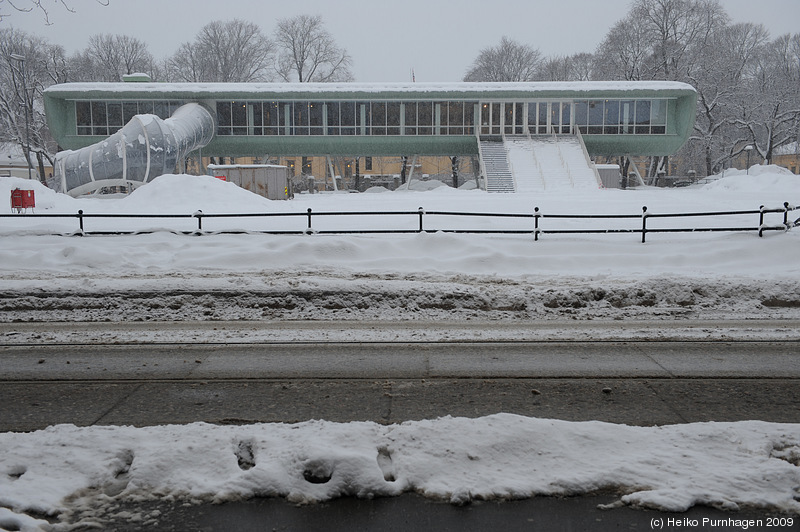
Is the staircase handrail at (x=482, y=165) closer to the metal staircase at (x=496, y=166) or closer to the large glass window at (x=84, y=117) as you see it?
the metal staircase at (x=496, y=166)

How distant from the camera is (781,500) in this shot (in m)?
4.02

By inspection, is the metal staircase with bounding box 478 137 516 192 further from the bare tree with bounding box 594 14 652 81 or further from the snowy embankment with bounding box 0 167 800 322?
the bare tree with bounding box 594 14 652 81

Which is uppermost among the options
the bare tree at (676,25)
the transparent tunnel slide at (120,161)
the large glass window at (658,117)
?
the bare tree at (676,25)

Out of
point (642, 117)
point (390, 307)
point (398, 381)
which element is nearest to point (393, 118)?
point (642, 117)

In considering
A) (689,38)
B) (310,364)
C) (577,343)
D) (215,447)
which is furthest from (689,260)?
(689,38)

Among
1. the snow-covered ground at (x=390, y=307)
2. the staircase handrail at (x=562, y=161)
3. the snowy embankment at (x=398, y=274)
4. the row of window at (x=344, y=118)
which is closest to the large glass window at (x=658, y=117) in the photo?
the staircase handrail at (x=562, y=161)

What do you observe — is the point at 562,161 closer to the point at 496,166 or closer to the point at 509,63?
the point at 496,166

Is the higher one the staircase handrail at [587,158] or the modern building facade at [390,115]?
the modern building facade at [390,115]

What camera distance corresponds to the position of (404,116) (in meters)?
50.1

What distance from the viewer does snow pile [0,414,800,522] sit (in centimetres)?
416

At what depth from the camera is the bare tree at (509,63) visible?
83562 mm

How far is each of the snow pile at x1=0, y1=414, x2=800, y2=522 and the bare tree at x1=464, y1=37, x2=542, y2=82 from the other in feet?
269

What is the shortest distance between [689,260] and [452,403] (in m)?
10.8

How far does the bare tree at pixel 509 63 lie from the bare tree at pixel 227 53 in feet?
92.4
